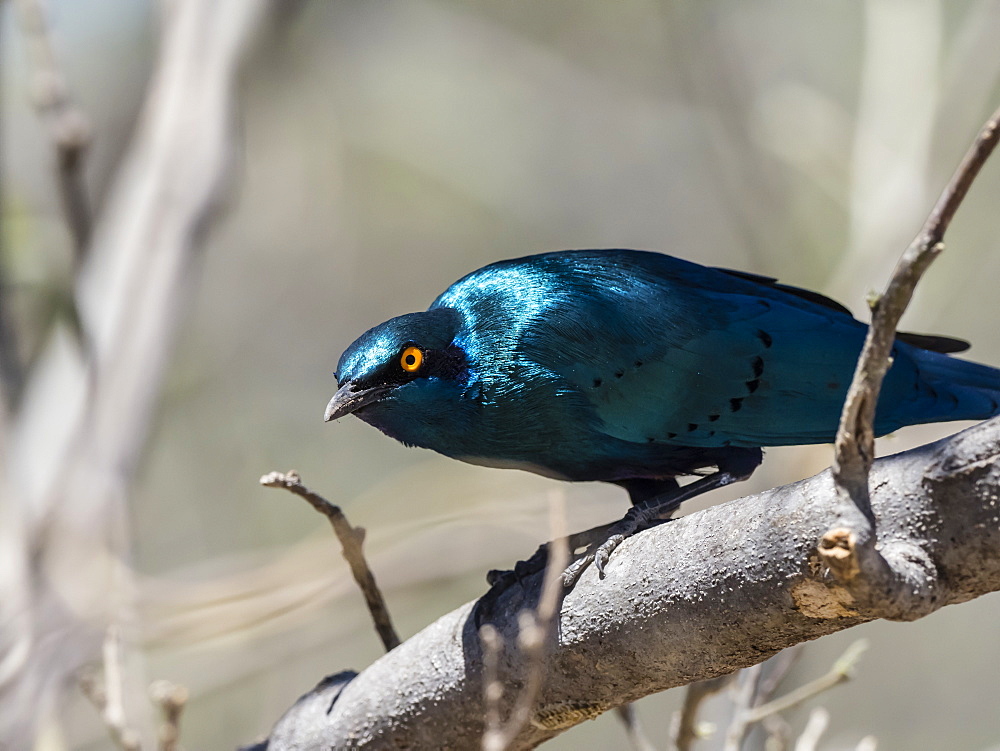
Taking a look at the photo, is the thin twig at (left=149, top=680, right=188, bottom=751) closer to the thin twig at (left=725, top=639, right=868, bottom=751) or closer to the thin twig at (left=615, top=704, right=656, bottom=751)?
the thin twig at (left=615, top=704, right=656, bottom=751)

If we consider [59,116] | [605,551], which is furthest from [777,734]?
[59,116]

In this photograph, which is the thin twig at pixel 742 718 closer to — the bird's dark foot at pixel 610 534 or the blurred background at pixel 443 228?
the bird's dark foot at pixel 610 534

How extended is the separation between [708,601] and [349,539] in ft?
3.85

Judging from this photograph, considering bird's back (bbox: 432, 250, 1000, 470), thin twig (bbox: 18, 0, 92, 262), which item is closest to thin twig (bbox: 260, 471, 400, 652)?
bird's back (bbox: 432, 250, 1000, 470)

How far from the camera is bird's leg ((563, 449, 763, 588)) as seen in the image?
2564mm

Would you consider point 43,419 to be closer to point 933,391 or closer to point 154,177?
point 154,177

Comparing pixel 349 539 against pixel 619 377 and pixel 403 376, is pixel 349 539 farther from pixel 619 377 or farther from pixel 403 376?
pixel 619 377

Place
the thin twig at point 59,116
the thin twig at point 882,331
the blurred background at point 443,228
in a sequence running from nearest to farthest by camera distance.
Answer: the thin twig at point 882,331 < the thin twig at point 59,116 < the blurred background at point 443,228

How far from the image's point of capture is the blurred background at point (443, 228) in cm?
561

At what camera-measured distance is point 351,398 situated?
10.3 feet

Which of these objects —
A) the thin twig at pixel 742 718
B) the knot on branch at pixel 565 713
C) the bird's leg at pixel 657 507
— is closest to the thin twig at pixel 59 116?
the bird's leg at pixel 657 507

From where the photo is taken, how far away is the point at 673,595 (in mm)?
2133

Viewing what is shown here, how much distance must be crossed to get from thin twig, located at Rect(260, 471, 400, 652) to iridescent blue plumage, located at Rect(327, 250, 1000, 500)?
406mm

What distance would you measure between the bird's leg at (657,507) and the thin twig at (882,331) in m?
0.77
